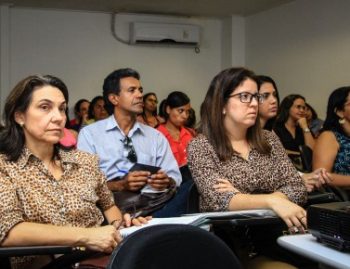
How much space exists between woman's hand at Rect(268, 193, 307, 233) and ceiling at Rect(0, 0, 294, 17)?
4.70 metres

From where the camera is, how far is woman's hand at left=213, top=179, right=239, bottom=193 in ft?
6.70

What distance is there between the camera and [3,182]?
165cm

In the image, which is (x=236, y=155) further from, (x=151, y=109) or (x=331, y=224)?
(x=151, y=109)

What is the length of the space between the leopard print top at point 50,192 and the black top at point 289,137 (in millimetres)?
2567

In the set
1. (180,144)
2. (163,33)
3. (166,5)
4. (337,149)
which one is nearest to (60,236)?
(337,149)

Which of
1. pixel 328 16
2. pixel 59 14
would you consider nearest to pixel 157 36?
pixel 59 14

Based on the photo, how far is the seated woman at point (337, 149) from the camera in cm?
292

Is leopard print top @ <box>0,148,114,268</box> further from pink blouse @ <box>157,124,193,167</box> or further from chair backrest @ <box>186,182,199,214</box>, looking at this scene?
pink blouse @ <box>157,124,193,167</box>

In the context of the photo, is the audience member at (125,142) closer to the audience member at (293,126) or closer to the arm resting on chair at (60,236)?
the arm resting on chair at (60,236)

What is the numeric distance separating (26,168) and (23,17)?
529 centimetres

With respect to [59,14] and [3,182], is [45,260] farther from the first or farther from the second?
[59,14]

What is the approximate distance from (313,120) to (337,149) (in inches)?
108

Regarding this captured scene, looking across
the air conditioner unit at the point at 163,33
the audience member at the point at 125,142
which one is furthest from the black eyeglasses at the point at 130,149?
the air conditioner unit at the point at 163,33

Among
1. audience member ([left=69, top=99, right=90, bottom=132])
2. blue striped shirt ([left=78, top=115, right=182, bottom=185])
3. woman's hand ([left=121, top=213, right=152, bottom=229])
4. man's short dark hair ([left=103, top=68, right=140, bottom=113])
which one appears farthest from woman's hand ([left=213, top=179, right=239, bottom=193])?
audience member ([left=69, top=99, right=90, bottom=132])
